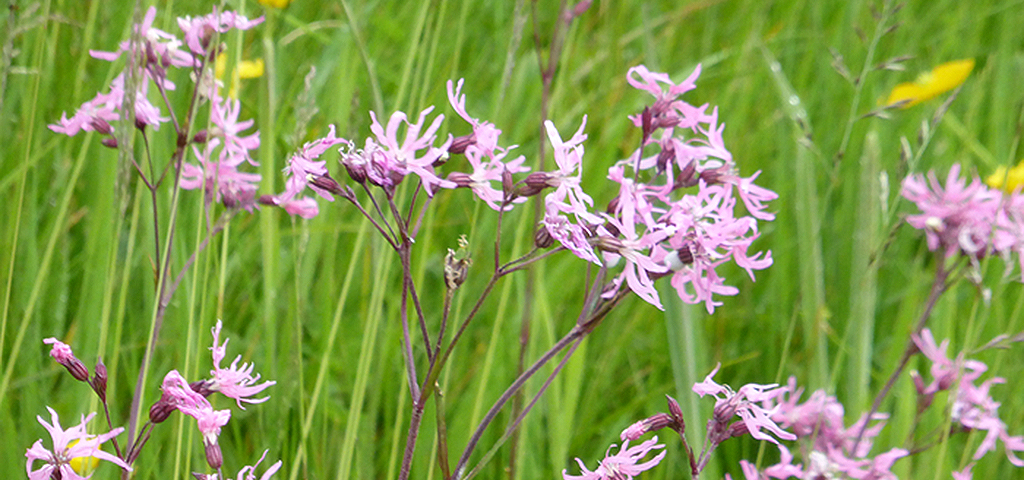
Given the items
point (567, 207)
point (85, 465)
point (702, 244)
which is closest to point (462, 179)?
point (567, 207)

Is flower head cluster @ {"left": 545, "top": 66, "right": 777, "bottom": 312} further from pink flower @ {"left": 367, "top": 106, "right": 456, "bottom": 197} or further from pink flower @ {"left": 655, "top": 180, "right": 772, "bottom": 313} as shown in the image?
pink flower @ {"left": 367, "top": 106, "right": 456, "bottom": 197}

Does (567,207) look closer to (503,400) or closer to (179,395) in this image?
(503,400)

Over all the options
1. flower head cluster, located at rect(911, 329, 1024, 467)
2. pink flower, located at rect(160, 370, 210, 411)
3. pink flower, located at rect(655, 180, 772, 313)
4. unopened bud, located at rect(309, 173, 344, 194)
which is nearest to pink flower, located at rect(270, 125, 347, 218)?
unopened bud, located at rect(309, 173, 344, 194)

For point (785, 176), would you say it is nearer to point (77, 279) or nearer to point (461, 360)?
point (461, 360)

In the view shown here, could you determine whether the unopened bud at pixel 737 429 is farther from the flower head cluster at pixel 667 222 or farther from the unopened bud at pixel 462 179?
the unopened bud at pixel 462 179

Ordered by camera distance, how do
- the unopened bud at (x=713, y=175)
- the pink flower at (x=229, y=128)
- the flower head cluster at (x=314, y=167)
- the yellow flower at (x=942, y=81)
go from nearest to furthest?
the flower head cluster at (x=314, y=167)
the unopened bud at (x=713, y=175)
the pink flower at (x=229, y=128)
the yellow flower at (x=942, y=81)

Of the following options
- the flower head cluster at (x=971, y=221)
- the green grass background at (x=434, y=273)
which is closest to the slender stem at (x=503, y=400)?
the green grass background at (x=434, y=273)
